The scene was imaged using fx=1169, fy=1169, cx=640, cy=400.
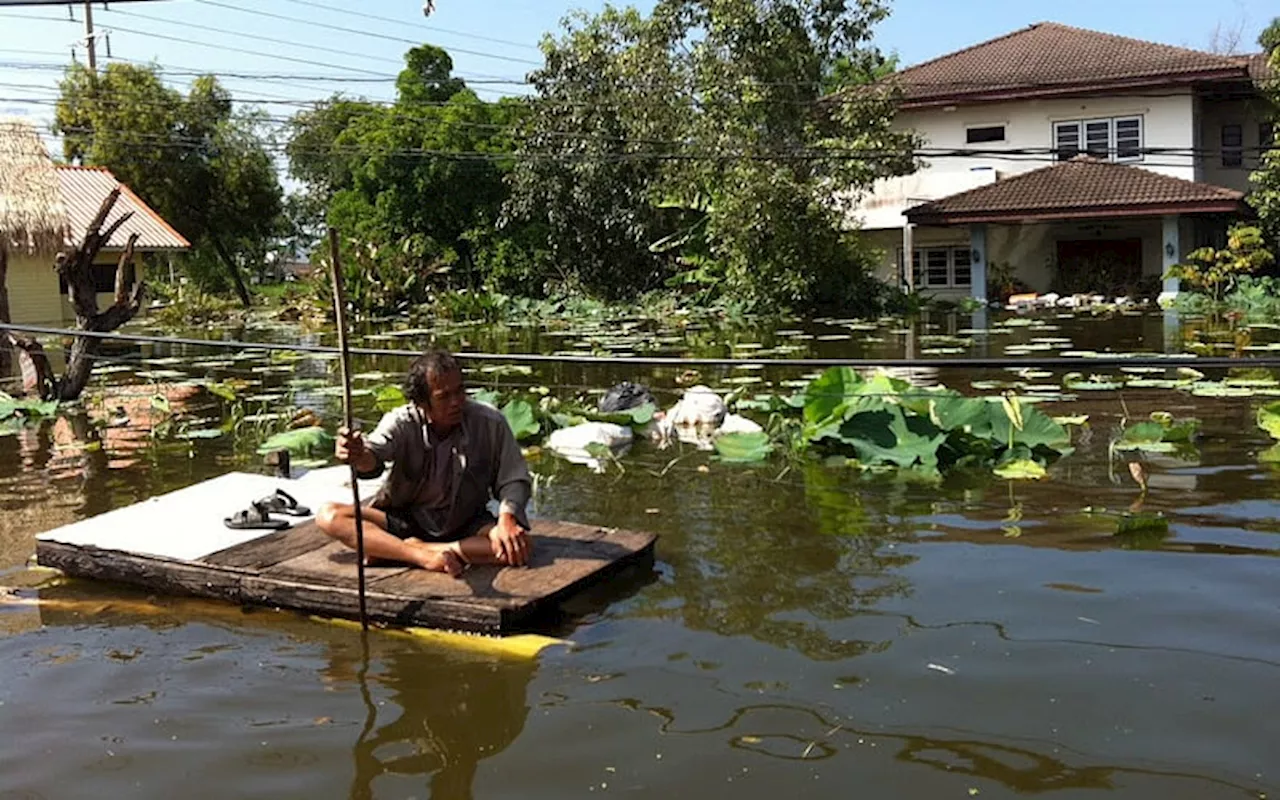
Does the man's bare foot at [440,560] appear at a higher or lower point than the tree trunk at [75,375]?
lower

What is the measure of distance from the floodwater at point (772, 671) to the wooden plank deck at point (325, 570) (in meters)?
0.13

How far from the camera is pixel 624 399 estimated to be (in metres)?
10.4

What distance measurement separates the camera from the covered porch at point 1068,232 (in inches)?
997

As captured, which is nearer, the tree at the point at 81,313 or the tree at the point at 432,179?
the tree at the point at 81,313

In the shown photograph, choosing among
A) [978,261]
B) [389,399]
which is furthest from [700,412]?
[978,261]

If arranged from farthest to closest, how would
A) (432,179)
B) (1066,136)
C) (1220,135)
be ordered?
(432,179), (1220,135), (1066,136)

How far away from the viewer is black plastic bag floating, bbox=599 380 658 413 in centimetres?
1031

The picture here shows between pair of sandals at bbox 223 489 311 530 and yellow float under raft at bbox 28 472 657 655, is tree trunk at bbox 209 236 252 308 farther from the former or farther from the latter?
yellow float under raft at bbox 28 472 657 655

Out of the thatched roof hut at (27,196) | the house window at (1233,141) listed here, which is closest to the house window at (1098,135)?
the house window at (1233,141)

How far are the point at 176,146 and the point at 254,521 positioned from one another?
Answer: 3097cm

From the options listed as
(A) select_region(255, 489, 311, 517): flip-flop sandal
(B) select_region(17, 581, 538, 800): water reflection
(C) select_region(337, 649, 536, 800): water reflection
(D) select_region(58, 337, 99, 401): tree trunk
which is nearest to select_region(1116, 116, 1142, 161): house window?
(D) select_region(58, 337, 99, 401): tree trunk

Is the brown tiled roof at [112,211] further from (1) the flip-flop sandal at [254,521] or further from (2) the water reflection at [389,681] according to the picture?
(2) the water reflection at [389,681]

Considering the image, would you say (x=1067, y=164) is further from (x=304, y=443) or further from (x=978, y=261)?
(x=304, y=443)

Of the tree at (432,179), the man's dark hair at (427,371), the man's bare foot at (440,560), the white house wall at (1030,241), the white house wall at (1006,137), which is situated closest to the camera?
the man's bare foot at (440,560)
